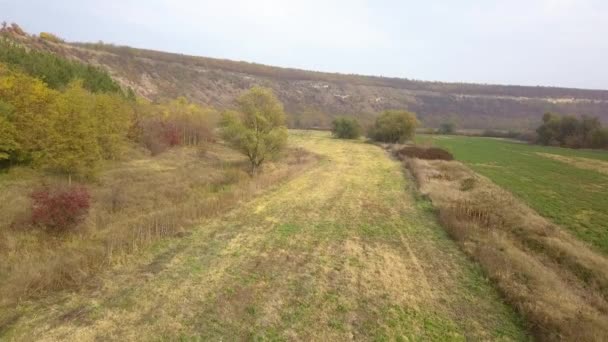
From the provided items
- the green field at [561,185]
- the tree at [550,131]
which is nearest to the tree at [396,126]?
the green field at [561,185]

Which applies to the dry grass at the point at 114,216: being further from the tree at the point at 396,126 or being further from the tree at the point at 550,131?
the tree at the point at 550,131

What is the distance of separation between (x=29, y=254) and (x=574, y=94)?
219 m

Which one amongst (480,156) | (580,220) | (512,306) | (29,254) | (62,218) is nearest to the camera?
(512,306)

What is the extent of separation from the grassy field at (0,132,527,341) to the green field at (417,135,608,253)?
26.2 ft

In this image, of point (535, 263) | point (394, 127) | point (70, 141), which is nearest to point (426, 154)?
point (394, 127)

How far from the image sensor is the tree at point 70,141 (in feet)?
77.6

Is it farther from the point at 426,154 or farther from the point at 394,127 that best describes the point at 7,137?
the point at 394,127

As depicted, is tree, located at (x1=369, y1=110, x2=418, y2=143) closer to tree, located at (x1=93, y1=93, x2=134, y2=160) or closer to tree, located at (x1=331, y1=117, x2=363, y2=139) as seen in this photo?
tree, located at (x1=331, y1=117, x2=363, y2=139)

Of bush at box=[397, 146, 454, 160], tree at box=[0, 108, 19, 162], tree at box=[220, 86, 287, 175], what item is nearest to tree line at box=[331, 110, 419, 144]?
bush at box=[397, 146, 454, 160]

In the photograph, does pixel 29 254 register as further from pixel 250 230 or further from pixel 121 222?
pixel 250 230

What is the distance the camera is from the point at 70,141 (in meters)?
24.1

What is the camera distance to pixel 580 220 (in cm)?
2020

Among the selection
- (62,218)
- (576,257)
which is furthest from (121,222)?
(576,257)

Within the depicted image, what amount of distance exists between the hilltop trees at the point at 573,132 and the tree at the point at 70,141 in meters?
81.1
